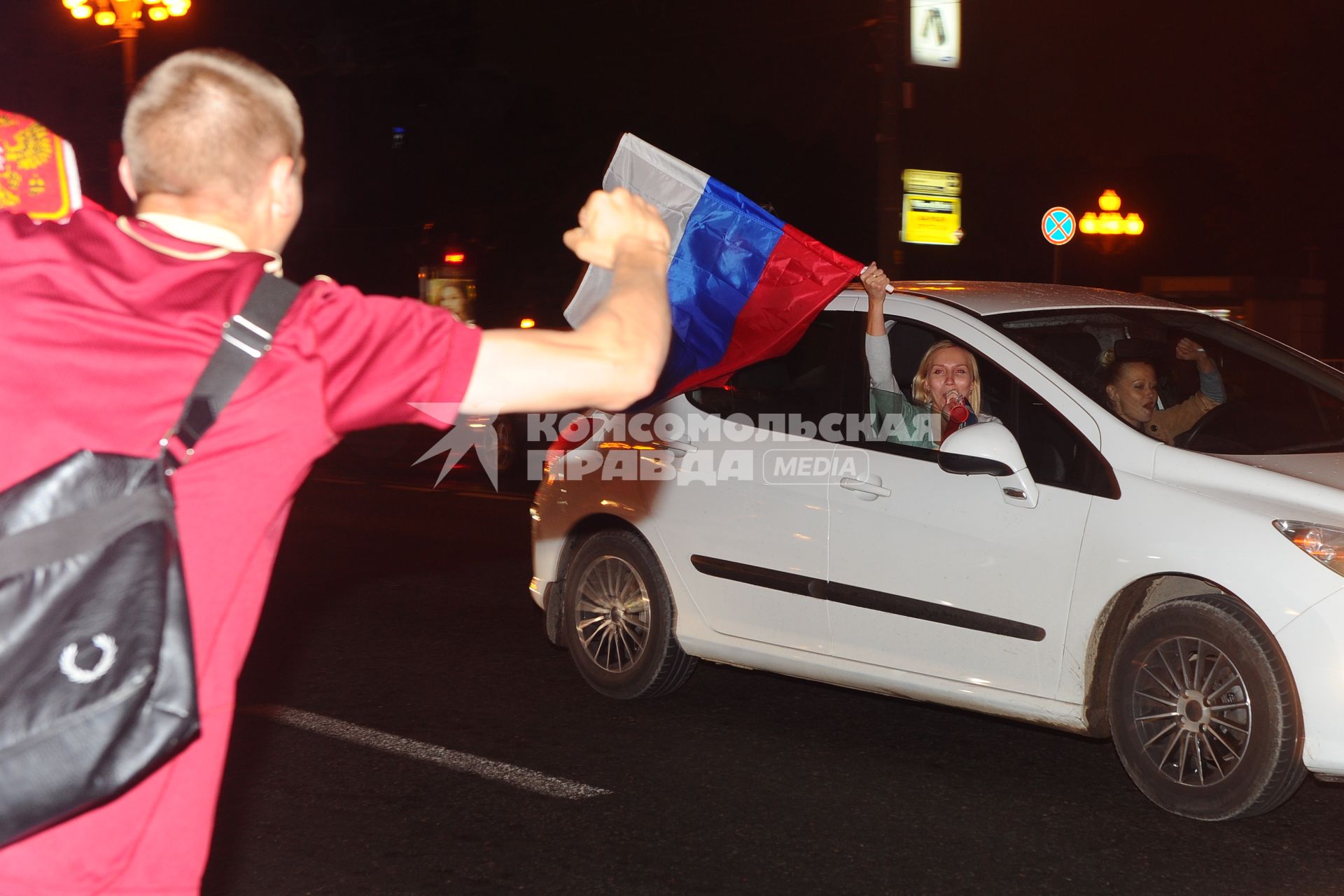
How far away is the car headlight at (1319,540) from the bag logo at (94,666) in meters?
3.78

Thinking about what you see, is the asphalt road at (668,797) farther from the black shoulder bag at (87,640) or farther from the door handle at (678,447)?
the black shoulder bag at (87,640)

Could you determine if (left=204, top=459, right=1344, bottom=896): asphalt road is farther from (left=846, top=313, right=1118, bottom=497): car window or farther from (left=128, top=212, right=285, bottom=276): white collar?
(left=128, top=212, right=285, bottom=276): white collar

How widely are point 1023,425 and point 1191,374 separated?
38.8 inches

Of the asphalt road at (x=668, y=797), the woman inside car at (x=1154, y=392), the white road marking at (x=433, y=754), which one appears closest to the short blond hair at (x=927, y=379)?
the woman inside car at (x=1154, y=392)

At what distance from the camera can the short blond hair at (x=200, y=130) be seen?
1665 mm

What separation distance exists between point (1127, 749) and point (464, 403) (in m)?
3.68

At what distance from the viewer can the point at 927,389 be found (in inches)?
226

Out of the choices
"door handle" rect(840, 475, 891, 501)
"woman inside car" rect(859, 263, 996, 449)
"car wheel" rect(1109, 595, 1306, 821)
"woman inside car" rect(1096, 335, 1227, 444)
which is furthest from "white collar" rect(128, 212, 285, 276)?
"woman inside car" rect(1096, 335, 1227, 444)

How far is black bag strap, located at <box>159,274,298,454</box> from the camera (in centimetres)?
154

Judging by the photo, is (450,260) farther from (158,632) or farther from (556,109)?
(158,632)

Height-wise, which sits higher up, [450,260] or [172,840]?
[450,260]

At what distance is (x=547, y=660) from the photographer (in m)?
7.27

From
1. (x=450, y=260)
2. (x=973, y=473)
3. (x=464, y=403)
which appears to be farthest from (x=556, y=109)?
(x=464, y=403)

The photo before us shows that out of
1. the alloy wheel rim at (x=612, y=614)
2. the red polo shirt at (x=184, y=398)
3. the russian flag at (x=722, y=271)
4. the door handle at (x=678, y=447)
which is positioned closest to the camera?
the red polo shirt at (x=184, y=398)
